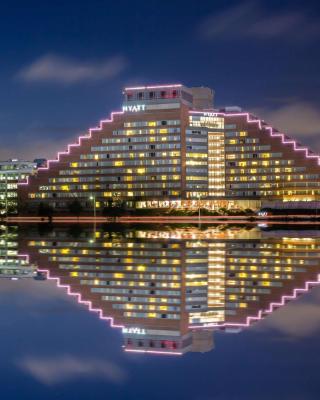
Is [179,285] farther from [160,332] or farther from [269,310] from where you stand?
[160,332]

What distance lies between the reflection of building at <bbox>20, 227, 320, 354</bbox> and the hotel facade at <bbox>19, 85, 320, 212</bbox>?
151532 mm

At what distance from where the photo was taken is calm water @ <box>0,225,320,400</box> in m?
11.5

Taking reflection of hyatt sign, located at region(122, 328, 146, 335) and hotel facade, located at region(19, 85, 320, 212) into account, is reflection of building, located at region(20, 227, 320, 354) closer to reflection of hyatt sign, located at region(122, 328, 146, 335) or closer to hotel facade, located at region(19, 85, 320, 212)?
reflection of hyatt sign, located at region(122, 328, 146, 335)

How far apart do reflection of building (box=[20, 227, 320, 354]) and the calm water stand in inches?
2.0

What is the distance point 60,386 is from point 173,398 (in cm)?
226

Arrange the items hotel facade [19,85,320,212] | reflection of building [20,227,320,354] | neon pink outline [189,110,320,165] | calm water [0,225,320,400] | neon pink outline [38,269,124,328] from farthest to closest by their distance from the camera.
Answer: hotel facade [19,85,320,212], neon pink outline [189,110,320,165], neon pink outline [38,269,124,328], reflection of building [20,227,320,354], calm water [0,225,320,400]

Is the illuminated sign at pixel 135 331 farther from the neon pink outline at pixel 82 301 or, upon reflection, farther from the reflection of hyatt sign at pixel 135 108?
the reflection of hyatt sign at pixel 135 108

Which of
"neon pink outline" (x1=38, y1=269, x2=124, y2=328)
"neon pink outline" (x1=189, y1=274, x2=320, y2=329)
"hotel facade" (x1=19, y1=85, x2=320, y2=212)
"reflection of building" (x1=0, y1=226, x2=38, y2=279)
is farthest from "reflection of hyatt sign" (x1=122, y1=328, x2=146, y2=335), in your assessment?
"hotel facade" (x1=19, y1=85, x2=320, y2=212)

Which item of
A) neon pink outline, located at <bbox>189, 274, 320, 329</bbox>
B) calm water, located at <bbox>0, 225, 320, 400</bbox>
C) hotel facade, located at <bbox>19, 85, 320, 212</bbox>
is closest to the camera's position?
calm water, located at <bbox>0, 225, 320, 400</bbox>

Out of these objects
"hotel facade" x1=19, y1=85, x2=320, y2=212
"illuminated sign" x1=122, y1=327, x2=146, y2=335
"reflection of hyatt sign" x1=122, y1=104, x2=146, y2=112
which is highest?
"reflection of hyatt sign" x1=122, y1=104, x2=146, y2=112

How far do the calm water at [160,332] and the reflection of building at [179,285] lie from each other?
5cm

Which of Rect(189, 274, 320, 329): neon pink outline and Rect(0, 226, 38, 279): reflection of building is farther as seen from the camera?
Rect(0, 226, 38, 279): reflection of building

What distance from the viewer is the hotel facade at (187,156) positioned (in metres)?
191

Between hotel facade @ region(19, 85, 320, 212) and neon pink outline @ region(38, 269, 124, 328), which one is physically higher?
hotel facade @ region(19, 85, 320, 212)
